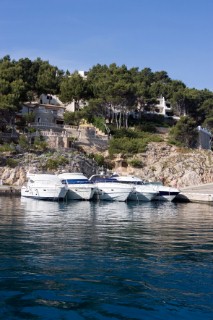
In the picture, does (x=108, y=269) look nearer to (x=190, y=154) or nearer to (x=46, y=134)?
(x=46, y=134)

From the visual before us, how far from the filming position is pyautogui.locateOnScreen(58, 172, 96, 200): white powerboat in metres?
48.7

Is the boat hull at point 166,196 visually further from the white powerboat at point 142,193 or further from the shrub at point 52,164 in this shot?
the shrub at point 52,164

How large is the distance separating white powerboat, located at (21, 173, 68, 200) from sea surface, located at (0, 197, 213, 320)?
20.4 meters

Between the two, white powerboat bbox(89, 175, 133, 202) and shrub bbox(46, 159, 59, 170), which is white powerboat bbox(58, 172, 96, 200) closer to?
white powerboat bbox(89, 175, 133, 202)

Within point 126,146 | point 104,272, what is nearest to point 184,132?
point 126,146

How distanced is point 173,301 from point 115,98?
64.0 meters

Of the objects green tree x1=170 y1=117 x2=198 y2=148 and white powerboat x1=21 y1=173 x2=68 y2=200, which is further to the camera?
green tree x1=170 y1=117 x2=198 y2=148

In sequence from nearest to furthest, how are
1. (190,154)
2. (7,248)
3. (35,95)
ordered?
(7,248), (190,154), (35,95)

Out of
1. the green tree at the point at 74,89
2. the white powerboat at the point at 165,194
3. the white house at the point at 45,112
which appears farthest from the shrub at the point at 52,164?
the green tree at the point at 74,89

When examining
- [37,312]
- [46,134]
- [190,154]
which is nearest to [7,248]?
[37,312]

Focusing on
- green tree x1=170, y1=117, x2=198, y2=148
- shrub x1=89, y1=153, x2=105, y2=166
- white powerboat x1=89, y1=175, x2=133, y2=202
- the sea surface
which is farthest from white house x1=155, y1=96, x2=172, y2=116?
the sea surface

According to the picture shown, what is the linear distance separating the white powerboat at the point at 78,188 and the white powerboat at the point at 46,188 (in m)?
1.32

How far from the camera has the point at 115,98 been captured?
7431 centimetres

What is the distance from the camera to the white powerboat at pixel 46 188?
47.0 metres
